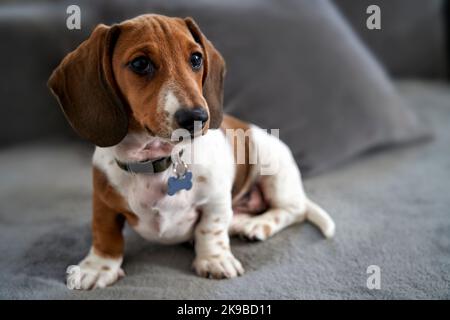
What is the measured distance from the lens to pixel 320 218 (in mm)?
1980

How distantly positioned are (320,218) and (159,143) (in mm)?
731

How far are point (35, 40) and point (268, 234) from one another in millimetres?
1812

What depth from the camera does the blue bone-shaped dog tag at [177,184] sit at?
160 centimetres

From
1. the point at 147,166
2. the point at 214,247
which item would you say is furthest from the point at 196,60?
the point at 214,247

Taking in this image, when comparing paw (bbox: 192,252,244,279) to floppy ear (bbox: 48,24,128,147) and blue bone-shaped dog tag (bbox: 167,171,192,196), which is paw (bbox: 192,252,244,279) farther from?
floppy ear (bbox: 48,24,128,147)

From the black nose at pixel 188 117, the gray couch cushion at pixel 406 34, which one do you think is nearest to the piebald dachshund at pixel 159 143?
the black nose at pixel 188 117

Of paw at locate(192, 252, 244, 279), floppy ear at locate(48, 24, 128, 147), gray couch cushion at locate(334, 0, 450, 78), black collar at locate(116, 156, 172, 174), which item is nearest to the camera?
floppy ear at locate(48, 24, 128, 147)

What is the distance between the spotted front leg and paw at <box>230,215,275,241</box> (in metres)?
0.16

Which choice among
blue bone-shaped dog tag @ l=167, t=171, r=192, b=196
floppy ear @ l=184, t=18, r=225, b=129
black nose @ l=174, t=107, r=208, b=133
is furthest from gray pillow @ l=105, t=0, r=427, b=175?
black nose @ l=174, t=107, r=208, b=133

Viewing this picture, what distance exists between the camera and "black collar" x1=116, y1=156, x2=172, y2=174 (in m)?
1.58

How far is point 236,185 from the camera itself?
1.93 m

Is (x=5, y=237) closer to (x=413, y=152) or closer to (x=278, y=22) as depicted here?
(x=278, y=22)

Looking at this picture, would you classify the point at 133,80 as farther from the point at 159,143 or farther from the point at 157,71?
the point at 159,143

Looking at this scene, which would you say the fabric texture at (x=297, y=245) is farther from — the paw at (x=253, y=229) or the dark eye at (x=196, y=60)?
the dark eye at (x=196, y=60)
